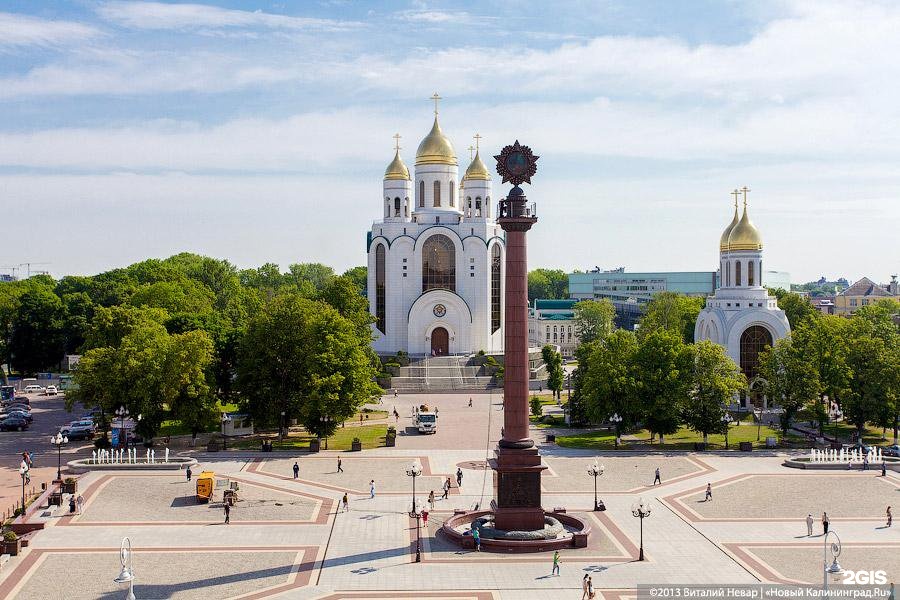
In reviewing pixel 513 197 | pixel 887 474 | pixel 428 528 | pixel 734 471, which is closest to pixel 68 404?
pixel 428 528

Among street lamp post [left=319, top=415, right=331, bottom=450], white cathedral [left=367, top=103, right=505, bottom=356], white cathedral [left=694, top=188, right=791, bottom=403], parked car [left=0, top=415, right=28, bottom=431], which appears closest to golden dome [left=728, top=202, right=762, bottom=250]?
white cathedral [left=694, top=188, right=791, bottom=403]

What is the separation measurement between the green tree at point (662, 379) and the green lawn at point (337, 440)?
16016 millimetres

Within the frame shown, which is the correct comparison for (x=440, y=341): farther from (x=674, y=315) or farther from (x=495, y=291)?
(x=674, y=315)

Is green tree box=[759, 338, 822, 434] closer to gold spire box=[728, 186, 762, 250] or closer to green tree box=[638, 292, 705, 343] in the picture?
gold spire box=[728, 186, 762, 250]

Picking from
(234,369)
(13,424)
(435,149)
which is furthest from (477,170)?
(13,424)

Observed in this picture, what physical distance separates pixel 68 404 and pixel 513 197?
3236 cm

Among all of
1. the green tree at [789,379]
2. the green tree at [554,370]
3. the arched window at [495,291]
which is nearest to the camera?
the green tree at [789,379]

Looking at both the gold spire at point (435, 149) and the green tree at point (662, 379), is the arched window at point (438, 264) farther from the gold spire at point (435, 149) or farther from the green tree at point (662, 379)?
the green tree at point (662, 379)

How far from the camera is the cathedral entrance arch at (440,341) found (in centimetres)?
9269

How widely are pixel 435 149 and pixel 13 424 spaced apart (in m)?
47.5

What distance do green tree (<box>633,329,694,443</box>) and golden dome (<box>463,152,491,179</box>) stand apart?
134 feet

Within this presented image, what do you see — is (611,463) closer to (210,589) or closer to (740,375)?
(740,375)

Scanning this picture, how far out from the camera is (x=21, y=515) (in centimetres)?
3897

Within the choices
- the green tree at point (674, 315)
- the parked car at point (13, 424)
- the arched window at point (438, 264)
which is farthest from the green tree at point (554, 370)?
the parked car at point (13, 424)
